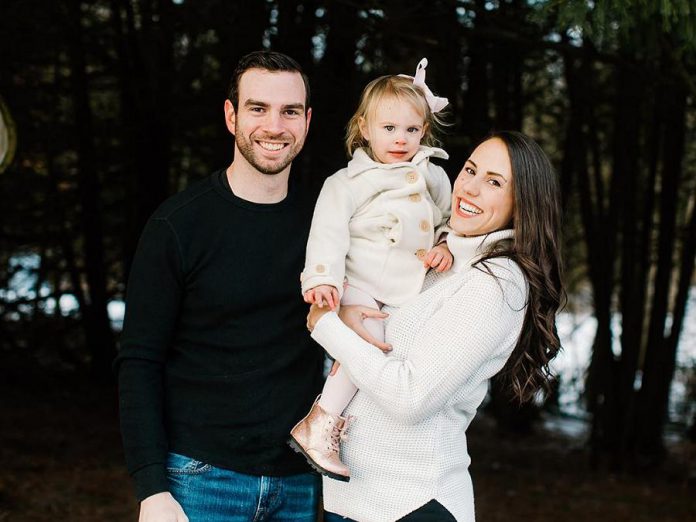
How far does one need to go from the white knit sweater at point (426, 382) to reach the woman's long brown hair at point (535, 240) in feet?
0.13

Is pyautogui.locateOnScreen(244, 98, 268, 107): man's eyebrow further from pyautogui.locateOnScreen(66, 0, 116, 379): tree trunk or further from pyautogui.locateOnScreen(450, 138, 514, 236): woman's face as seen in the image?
pyautogui.locateOnScreen(66, 0, 116, 379): tree trunk

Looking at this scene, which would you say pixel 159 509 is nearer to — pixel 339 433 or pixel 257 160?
pixel 339 433

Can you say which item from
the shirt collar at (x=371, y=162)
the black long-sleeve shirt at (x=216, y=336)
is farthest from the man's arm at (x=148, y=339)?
the shirt collar at (x=371, y=162)

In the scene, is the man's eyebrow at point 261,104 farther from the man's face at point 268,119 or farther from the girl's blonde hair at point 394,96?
the girl's blonde hair at point 394,96

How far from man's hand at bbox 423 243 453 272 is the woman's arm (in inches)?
8.0

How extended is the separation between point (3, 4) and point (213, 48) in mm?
1231

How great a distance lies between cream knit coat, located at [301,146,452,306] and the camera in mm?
2365

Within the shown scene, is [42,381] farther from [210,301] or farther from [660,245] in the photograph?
[210,301]

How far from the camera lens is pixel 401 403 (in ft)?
6.68

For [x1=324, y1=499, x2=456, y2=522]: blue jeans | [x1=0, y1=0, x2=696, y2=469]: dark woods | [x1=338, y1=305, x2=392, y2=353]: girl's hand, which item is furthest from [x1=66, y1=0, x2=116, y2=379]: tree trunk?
[x1=324, y1=499, x2=456, y2=522]: blue jeans

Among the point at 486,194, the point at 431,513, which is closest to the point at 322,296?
the point at 486,194

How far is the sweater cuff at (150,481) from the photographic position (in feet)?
7.07

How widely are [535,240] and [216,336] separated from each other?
837 millimetres

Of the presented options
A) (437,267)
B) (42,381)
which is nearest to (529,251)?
(437,267)
